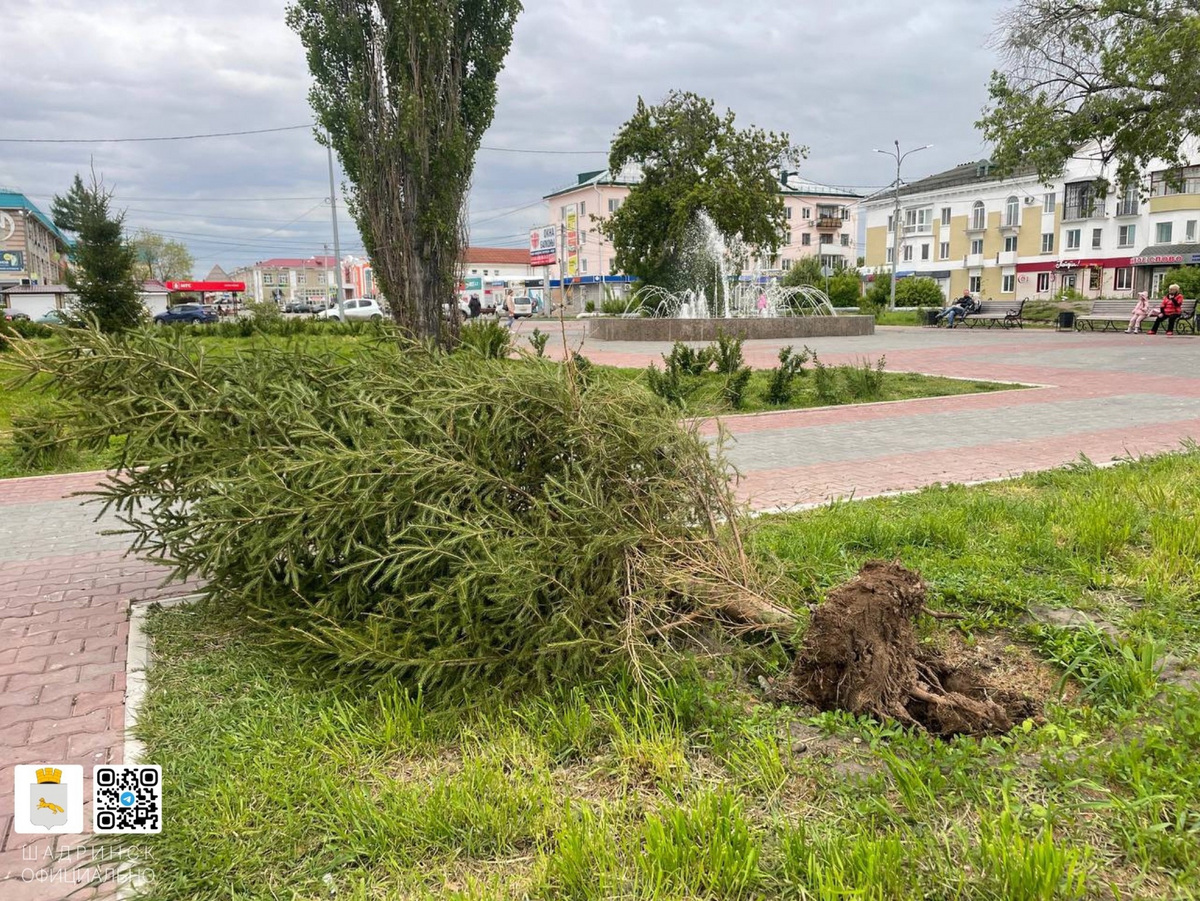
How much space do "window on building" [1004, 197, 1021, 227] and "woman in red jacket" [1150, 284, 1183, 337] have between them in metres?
46.0

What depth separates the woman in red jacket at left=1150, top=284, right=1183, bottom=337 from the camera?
25.2 meters

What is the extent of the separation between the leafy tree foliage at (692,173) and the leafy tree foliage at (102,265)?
21.9 m

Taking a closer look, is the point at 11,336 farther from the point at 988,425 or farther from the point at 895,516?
the point at 988,425

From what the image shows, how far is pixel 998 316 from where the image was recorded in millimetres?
34562

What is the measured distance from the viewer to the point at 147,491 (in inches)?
161

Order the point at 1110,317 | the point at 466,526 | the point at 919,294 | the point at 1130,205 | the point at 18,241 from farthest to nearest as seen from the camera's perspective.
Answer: the point at 18,241 < the point at 1130,205 < the point at 919,294 < the point at 1110,317 < the point at 466,526

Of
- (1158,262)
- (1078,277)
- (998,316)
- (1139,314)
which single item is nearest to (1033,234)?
(1078,277)

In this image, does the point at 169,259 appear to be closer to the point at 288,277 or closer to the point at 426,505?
the point at 288,277

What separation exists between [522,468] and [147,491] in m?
1.84

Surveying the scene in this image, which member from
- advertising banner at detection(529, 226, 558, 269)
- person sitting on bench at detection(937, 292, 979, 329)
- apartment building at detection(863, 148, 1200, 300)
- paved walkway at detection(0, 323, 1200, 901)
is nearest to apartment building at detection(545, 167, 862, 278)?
advertising banner at detection(529, 226, 558, 269)

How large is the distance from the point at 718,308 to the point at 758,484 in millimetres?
29295

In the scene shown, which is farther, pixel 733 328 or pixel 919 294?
pixel 919 294

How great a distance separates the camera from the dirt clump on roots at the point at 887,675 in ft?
9.87

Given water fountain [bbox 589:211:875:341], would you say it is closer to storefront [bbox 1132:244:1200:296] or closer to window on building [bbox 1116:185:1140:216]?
storefront [bbox 1132:244:1200:296]
